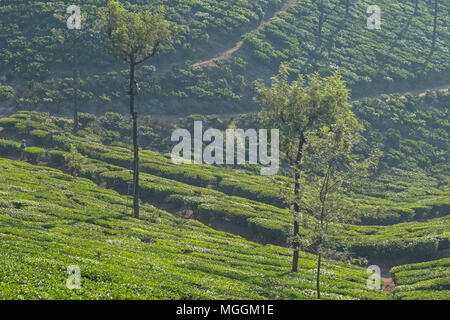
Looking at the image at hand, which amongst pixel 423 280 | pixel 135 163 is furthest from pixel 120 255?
pixel 423 280

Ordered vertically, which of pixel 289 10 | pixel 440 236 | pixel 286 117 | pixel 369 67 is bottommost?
pixel 440 236

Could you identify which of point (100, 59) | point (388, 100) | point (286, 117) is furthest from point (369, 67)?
point (286, 117)

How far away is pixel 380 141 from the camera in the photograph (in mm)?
70000

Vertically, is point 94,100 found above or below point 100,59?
below

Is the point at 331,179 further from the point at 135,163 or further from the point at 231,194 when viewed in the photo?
the point at 231,194

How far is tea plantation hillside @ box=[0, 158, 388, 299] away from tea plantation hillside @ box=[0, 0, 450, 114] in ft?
99.0

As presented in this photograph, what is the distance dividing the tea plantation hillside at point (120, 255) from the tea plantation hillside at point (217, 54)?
99.0ft

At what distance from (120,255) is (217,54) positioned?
210 feet

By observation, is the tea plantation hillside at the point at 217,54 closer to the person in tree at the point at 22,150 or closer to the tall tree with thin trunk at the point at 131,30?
the person in tree at the point at 22,150

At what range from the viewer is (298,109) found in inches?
1137

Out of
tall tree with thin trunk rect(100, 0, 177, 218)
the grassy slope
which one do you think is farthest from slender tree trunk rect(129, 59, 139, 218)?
the grassy slope

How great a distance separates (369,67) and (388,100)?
34.4 feet

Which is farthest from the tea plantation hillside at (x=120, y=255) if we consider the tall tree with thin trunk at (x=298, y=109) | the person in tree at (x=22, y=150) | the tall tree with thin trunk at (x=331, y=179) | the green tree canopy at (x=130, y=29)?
the green tree canopy at (x=130, y=29)
